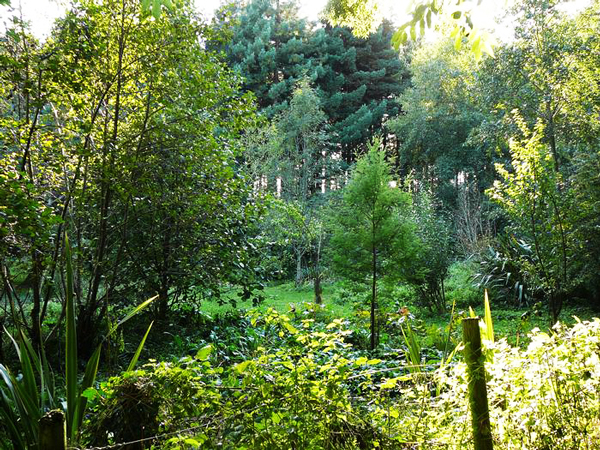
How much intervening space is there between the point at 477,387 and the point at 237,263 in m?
3.49

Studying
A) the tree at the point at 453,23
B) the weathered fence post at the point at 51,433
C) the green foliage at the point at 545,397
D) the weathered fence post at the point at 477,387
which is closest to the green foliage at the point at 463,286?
the tree at the point at 453,23

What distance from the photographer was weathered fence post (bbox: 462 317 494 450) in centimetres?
161

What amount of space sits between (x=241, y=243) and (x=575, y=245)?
464 cm

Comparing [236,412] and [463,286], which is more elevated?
[236,412]

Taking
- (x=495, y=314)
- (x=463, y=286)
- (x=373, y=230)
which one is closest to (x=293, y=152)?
(x=463, y=286)

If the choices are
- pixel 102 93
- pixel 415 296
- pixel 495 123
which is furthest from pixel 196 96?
pixel 495 123

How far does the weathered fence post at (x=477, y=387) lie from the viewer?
1.61m

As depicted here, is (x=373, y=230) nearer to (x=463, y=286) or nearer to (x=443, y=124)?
(x=463, y=286)

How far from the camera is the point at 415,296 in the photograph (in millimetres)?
9281

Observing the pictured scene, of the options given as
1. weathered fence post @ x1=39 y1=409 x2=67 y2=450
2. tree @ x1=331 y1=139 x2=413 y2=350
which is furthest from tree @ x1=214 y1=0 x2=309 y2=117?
weathered fence post @ x1=39 y1=409 x2=67 y2=450

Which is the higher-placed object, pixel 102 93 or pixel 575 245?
pixel 102 93

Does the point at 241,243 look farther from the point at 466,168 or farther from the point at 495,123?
the point at 466,168

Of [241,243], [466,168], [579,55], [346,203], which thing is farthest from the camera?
[466,168]

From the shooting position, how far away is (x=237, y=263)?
4.81m
